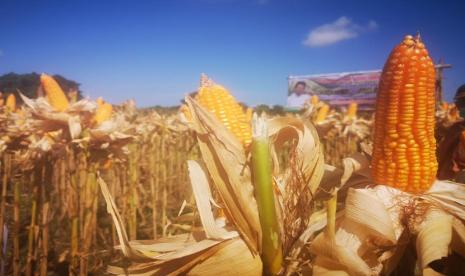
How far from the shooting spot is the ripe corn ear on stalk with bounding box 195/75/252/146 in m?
1.47

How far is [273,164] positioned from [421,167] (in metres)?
0.60

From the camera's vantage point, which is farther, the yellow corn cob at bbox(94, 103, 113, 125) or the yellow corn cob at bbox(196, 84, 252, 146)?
the yellow corn cob at bbox(94, 103, 113, 125)

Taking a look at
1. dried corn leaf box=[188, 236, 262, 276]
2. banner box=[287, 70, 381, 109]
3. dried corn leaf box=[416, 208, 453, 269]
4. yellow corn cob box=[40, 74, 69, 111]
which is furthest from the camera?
banner box=[287, 70, 381, 109]

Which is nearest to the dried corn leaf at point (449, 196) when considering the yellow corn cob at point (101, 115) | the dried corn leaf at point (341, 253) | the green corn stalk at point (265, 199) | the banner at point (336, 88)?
the dried corn leaf at point (341, 253)

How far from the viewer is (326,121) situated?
9.12 m

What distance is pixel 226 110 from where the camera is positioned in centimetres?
149

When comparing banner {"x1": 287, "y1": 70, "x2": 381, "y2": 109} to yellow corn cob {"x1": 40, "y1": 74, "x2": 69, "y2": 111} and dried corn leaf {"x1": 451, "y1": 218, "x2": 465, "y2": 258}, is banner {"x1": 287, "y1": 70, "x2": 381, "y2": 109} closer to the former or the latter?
yellow corn cob {"x1": 40, "y1": 74, "x2": 69, "y2": 111}

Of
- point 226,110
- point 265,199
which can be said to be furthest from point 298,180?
point 226,110

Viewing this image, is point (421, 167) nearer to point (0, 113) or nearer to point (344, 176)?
point (344, 176)

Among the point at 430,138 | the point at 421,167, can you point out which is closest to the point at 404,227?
the point at 421,167

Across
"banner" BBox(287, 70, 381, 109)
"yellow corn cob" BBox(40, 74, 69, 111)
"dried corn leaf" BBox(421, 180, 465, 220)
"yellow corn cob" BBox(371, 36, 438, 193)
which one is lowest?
"dried corn leaf" BBox(421, 180, 465, 220)

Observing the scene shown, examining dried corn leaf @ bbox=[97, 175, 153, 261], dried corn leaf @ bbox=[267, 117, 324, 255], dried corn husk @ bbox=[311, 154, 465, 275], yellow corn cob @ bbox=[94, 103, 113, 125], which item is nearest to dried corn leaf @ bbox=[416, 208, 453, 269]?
dried corn husk @ bbox=[311, 154, 465, 275]

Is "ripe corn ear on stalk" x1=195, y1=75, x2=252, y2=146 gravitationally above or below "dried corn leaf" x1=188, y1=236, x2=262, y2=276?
above

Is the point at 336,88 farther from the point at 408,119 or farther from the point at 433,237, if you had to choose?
the point at 433,237
